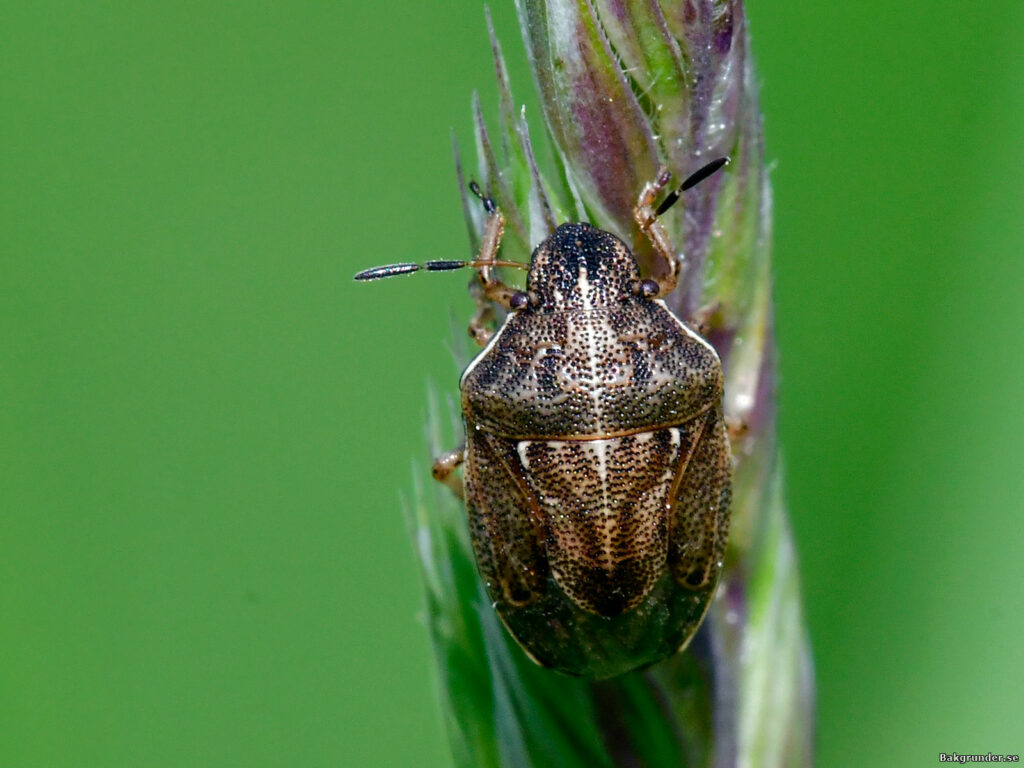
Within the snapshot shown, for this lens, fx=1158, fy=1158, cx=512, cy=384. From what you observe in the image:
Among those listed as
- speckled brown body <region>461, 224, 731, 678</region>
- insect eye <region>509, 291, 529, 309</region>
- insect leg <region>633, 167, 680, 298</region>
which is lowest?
speckled brown body <region>461, 224, 731, 678</region>

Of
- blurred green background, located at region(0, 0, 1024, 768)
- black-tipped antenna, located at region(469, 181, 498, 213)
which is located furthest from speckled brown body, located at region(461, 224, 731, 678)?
blurred green background, located at region(0, 0, 1024, 768)

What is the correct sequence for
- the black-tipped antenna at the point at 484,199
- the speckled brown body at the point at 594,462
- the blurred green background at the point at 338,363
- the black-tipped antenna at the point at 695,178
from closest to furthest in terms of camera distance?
1. the black-tipped antenna at the point at 695,178
2. the black-tipped antenna at the point at 484,199
3. the speckled brown body at the point at 594,462
4. the blurred green background at the point at 338,363

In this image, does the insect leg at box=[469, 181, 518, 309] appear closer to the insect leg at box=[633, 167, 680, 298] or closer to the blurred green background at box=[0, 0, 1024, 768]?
the insect leg at box=[633, 167, 680, 298]

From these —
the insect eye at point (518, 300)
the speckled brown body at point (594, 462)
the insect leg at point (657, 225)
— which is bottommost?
the speckled brown body at point (594, 462)

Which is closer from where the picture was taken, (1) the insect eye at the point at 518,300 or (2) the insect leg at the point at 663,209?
(2) the insect leg at the point at 663,209

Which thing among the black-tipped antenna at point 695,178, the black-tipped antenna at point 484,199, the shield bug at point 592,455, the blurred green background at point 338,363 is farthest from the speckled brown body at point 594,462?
the blurred green background at point 338,363

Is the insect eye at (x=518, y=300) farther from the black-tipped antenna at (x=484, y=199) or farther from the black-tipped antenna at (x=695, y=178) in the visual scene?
the black-tipped antenna at (x=695, y=178)

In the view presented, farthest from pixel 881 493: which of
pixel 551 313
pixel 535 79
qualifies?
pixel 535 79
